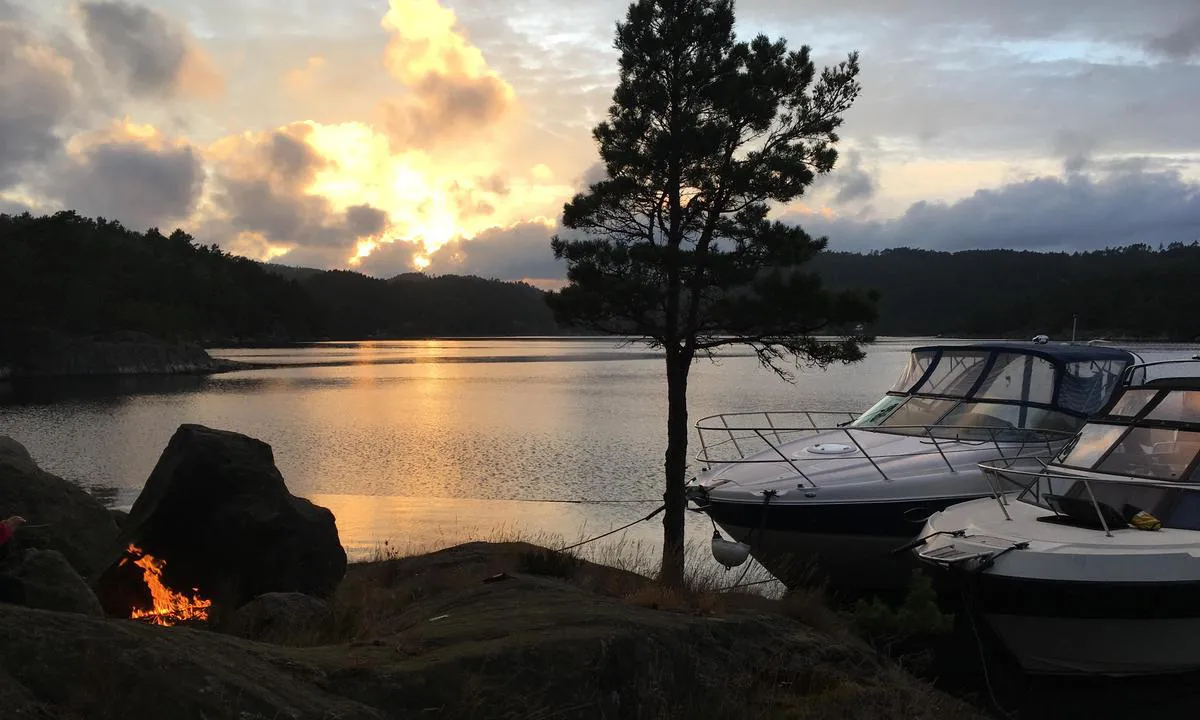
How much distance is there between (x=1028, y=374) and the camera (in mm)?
13383

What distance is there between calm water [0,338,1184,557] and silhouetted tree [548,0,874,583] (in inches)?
44.7

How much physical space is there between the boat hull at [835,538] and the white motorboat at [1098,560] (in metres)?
1.57

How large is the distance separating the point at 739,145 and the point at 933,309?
137m

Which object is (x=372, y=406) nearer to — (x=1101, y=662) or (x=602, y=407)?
(x=602, y=407)

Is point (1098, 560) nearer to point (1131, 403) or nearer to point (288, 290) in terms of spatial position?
point (1131, 403)

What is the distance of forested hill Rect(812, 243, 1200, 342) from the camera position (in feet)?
354

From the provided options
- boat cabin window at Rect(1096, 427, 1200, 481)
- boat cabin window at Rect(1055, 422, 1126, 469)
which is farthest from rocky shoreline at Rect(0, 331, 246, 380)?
boat cabin window at Rect(1096, 427, 1200, 481)

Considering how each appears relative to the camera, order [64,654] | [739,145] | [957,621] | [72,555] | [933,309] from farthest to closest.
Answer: [933,309] < [739,145] < [957,621] < [72,555] < [64,654]

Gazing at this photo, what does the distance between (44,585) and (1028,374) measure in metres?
12.7

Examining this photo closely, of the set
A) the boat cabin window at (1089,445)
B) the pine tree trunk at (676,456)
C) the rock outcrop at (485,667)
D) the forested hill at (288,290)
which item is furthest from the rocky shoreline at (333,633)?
the forested hill at (288,290)

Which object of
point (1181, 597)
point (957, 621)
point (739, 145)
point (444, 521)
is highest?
point (739, 145)

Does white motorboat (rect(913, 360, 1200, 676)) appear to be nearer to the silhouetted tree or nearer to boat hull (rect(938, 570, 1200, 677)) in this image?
boat hull (rect(938, 570, 1200, 677))

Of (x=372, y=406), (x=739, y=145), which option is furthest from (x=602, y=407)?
(x=739, y=145)

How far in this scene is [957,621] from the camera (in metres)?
9.03
